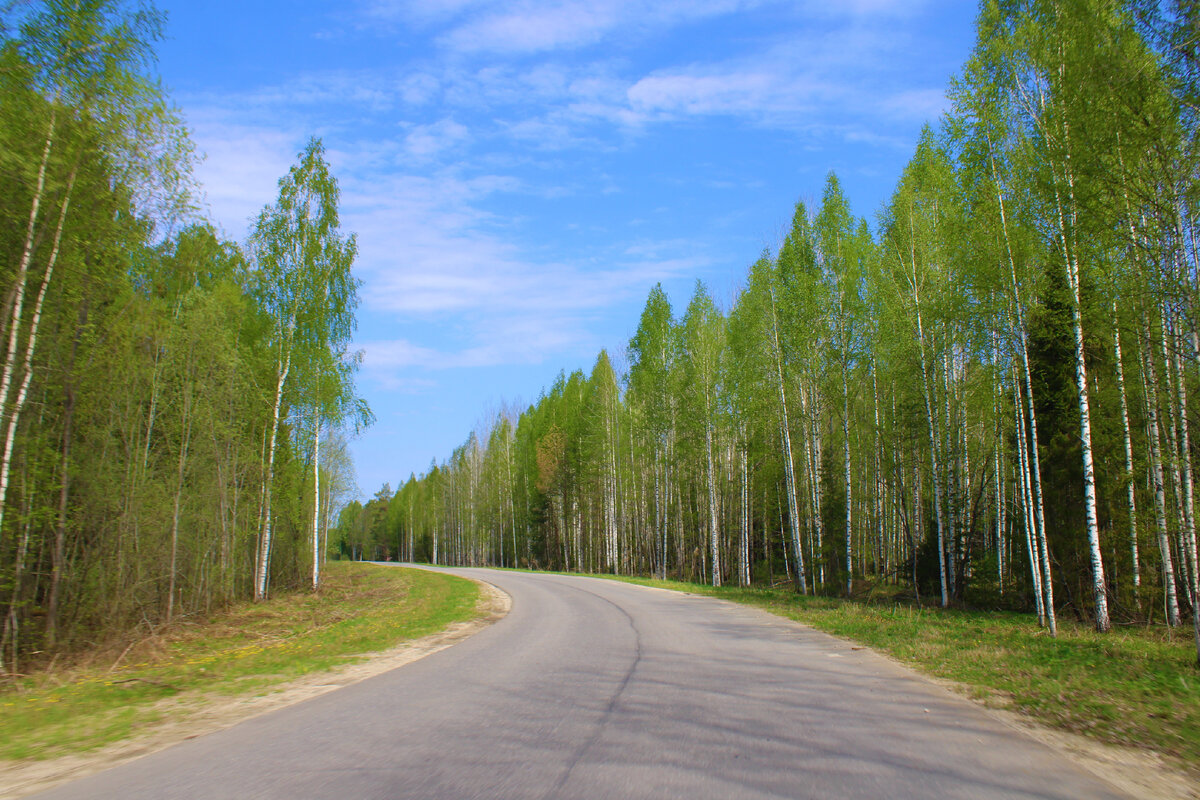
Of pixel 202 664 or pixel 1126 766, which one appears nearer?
pixel 1126 766

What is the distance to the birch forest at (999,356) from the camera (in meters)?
9.91

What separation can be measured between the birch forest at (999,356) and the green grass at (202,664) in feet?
14.5

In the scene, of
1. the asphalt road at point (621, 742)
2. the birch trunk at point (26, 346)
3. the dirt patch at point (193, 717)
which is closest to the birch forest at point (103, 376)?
the birch trunk at point (26, 346)

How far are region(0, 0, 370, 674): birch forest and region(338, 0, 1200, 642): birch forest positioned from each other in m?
1.01

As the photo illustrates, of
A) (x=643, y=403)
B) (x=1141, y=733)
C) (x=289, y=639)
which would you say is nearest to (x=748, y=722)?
(x=1141, y=733)

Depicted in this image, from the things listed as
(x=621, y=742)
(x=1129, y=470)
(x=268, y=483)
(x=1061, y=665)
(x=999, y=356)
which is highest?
(x=999, y=356)

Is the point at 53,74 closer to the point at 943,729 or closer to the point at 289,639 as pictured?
the point at 289,639

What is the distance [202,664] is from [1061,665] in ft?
41.2

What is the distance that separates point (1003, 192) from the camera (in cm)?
A: 1425

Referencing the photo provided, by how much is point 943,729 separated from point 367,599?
19.7 meters

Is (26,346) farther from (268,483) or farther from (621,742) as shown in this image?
(621,742)

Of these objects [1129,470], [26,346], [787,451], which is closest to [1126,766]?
[1129,470]

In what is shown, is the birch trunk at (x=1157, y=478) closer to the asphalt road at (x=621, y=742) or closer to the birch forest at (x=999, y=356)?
the birch forest at (x=999, y=356)

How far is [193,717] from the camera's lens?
6.62 metres
